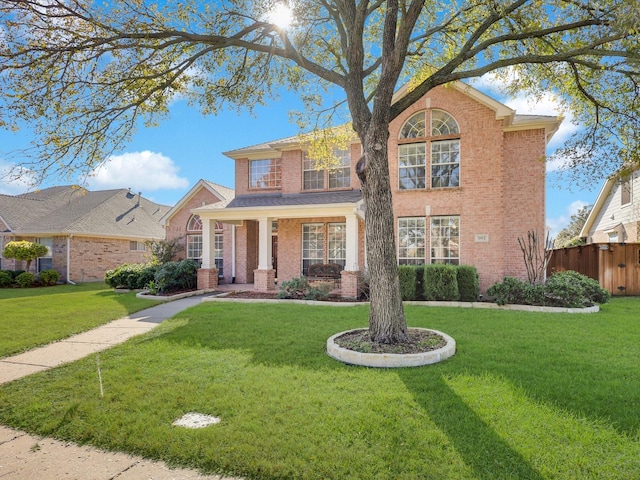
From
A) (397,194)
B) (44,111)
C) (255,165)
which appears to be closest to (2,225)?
(255,165)

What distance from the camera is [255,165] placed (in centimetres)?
1750

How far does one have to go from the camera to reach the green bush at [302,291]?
12297 millimetres

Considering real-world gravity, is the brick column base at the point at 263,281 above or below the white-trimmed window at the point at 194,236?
below

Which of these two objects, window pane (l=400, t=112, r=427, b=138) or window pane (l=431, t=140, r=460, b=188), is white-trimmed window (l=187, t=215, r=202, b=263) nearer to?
window pane (l=400, t=112, r=427, b=138)

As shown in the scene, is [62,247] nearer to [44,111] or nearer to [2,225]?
[2,225]

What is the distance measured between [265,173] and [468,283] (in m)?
10.4

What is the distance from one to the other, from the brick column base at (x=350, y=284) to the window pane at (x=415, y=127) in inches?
223

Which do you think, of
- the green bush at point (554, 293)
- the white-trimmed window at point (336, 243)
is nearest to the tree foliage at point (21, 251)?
the white-trimmed window at point (336, 243)

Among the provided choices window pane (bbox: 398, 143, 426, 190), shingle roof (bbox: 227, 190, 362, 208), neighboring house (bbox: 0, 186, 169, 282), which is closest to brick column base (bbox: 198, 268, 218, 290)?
shingle roof (bbox: 227, 190, 362, 208)

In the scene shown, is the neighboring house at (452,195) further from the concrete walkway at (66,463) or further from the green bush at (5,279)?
the green bush at (5,279)

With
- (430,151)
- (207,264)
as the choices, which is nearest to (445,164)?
(430,151)

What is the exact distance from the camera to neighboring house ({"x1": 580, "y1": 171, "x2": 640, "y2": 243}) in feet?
55.9

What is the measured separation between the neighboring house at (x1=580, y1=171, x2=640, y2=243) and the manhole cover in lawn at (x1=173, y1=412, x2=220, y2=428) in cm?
1792

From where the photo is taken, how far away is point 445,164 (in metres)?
13.3
